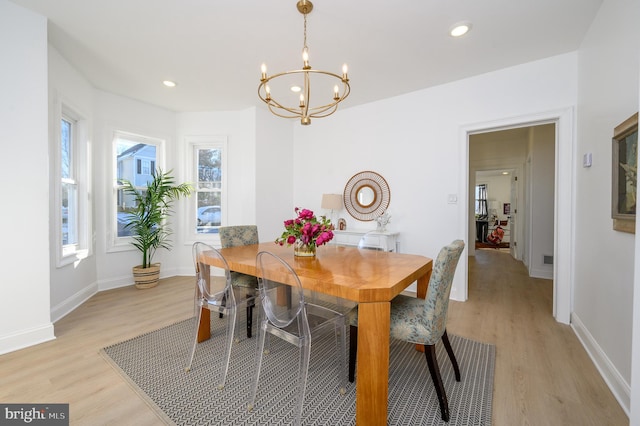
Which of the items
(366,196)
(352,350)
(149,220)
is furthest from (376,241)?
(149,220)

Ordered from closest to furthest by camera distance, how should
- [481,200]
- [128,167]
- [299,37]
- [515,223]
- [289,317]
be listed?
1. [289,317]
2. [299,37]
3. [128,167]
4. [515,223]
5. [481,200]

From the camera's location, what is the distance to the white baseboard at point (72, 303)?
2.68 meters

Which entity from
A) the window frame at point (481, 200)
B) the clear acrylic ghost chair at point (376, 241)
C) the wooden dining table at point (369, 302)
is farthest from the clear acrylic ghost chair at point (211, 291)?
the window frame at point (481, 200)

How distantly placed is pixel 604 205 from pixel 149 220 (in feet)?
15.7

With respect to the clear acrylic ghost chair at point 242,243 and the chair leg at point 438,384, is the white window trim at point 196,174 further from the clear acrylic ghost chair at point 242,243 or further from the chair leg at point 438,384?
the chair leg at point 438,384

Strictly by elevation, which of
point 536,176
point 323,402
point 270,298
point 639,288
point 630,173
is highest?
point 536,176

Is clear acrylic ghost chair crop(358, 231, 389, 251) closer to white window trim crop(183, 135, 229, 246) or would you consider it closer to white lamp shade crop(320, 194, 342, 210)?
white lamp shade crop(320, 194, 342, 210)

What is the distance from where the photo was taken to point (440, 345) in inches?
89.5

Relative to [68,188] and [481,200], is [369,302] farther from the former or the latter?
[481,200]

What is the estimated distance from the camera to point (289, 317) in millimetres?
1607

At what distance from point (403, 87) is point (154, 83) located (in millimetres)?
3089

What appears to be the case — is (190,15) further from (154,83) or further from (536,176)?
(536,176)

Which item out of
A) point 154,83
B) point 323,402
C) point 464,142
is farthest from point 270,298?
point 154,83

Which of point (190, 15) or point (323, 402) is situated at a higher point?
point (190, 15)
